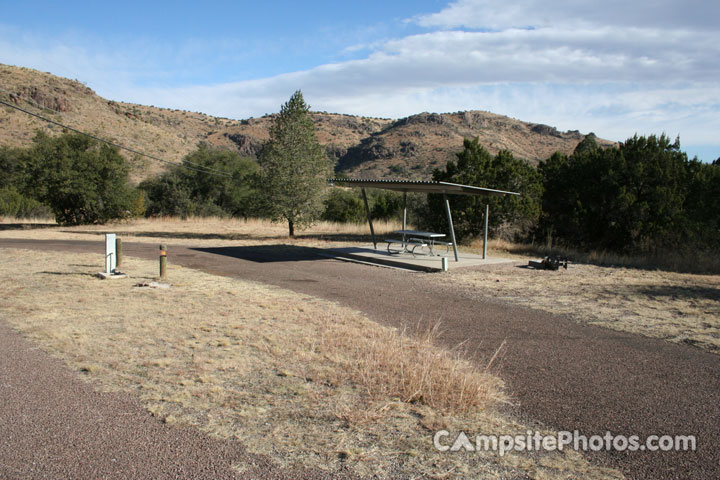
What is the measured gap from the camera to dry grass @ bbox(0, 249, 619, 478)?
3479mm

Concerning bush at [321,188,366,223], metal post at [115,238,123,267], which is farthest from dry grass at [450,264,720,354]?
bush at [321,188,366,223]

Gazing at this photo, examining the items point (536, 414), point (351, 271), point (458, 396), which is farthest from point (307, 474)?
point (351, 271)

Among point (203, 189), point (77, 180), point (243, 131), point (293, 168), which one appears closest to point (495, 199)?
point (293, 168)

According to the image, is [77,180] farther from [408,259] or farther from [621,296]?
[621,296]

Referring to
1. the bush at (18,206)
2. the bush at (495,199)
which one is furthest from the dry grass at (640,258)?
the bush at (18,206)

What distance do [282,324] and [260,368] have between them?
73.9 inches

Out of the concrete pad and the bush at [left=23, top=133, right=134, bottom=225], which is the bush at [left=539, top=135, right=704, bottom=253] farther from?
the bush at [left=23, top=133, right=134, bottom=225]

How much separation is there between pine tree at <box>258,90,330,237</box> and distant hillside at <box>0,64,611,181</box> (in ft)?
77.5

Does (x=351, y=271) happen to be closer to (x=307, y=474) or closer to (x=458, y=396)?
(x=458, y=396)

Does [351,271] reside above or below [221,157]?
below

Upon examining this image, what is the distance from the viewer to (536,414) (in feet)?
13.7

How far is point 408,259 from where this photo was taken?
15.2m

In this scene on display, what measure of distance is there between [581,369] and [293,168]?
1840 centimetres

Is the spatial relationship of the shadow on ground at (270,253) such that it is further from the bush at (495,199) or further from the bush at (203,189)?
the bush at (203,189)
